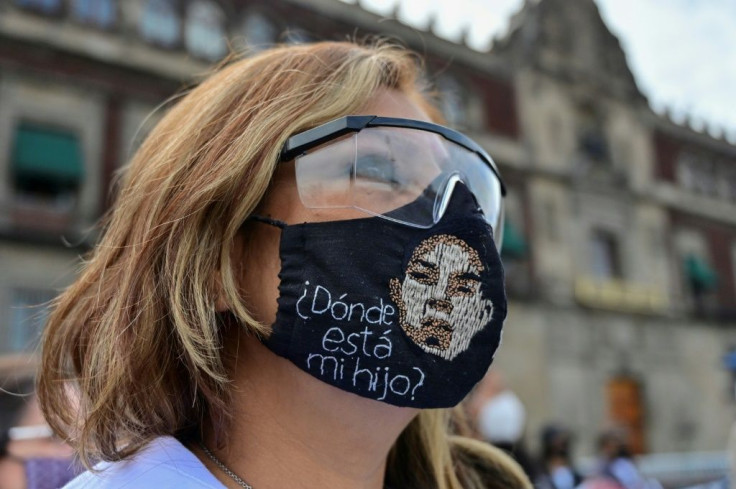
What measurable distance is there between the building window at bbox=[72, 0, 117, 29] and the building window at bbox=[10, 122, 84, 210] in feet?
7.73

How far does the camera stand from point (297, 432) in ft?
4.31

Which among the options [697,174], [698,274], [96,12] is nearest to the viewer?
[96,12]

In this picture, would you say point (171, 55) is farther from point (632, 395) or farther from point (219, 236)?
point (632, 395)

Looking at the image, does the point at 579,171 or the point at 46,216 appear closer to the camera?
the point at 46,216

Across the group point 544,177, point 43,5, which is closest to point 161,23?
point 43,5

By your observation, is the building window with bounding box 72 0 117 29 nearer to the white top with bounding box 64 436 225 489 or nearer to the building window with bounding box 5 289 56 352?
the building window with bounding box 5 289 56 352

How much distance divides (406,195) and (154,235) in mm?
553

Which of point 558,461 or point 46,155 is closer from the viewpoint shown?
point 558,461

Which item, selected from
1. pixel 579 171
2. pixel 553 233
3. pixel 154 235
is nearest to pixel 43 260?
pixel 154 235

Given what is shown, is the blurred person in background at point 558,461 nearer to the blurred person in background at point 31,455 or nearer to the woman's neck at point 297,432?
the blurred person in background at point 31,455

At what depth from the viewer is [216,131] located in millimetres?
1402

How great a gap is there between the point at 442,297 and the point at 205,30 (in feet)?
47.0

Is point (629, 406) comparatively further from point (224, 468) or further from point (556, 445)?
point (224, 468)

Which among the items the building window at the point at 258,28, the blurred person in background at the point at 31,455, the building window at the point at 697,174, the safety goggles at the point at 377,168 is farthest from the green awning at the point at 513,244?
the safety goggles at the point at 377,168
